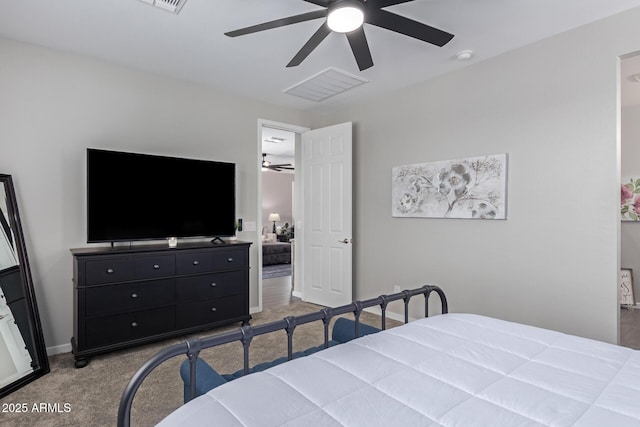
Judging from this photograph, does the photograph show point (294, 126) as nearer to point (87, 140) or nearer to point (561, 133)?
point (87, 140)

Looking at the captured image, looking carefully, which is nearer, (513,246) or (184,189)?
(513,246)

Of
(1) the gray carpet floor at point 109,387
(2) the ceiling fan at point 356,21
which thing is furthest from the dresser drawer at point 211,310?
(2) the ceiling fan at point 356,21

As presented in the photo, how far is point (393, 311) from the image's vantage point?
4.02 meters

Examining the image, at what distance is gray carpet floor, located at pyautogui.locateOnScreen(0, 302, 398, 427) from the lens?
2.06 metres

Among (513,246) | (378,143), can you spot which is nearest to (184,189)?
(378,143)

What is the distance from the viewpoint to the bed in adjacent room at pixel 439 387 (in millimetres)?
944

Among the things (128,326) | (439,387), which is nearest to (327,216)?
(128,326)

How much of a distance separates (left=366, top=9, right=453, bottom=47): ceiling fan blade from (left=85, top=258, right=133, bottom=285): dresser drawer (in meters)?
2.64

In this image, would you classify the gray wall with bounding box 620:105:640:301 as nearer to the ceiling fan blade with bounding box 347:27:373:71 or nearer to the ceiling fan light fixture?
the ceiling fan blade with bounding box 347:27:373:71

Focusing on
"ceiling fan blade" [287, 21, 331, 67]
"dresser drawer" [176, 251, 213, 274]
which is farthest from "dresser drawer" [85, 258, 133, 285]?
"ceiling fan blade" [287, 21, 331, 67]

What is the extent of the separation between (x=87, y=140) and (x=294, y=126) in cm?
240

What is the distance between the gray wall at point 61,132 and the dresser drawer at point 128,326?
489 mm

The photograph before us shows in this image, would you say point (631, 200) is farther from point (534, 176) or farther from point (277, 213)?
point (277, 213)

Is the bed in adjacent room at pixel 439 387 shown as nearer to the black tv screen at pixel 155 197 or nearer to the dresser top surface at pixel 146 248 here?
the dresser top surface at pixel 146 248
